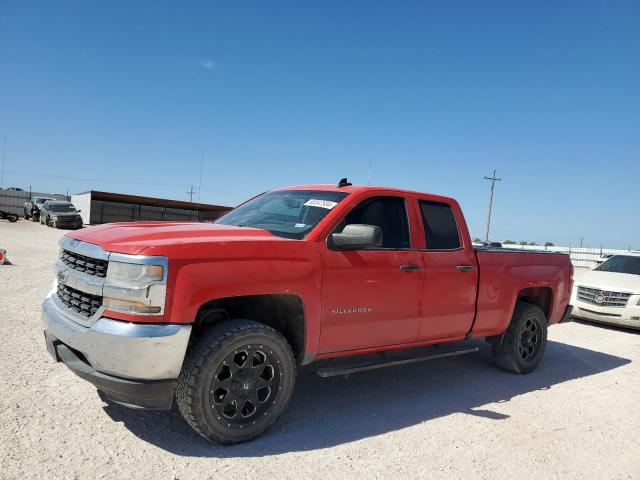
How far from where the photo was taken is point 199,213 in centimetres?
4638

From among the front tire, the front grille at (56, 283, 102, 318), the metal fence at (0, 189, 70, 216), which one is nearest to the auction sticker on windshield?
the front tire

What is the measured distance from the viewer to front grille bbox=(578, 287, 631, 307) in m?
9.02

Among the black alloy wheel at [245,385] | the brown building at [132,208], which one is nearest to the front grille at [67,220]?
the brown building at [132,208]

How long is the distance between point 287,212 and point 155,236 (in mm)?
1391

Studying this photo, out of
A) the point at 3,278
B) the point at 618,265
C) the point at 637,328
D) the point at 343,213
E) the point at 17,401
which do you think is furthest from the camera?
the point at 618,265

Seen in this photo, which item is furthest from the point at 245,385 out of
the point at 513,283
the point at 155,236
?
the point at 513,283

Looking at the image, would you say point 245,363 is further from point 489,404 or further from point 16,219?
point 16,219

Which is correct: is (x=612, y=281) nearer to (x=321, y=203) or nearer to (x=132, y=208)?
(x=321, y=203)

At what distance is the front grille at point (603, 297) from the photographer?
902cm

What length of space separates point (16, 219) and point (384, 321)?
39613 mm

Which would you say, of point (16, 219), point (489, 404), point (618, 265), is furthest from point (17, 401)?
point (16, 219)

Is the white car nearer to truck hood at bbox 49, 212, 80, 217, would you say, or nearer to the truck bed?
the truck bed

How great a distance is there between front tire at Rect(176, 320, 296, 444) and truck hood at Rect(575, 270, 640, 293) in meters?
7.98

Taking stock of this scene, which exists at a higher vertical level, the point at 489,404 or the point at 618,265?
the point at 618,265
